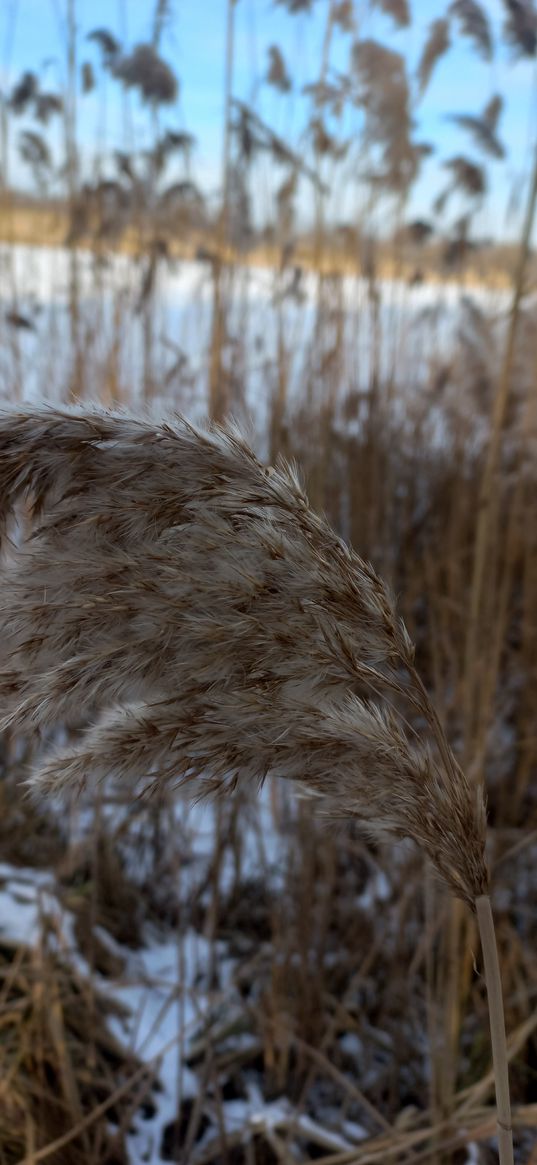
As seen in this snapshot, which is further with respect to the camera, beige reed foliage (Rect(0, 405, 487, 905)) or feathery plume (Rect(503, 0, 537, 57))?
feathery plume (Rect(503, 0, 537, 57))

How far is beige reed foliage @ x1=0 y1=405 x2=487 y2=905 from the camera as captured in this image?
50cm

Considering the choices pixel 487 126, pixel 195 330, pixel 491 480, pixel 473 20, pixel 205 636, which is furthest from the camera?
pixel 195 330

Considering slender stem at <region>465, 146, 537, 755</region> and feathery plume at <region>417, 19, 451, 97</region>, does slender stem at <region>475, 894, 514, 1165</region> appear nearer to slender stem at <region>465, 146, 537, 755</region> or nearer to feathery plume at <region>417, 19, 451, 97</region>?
slender stem at <region>465, 146, 537, 755</region>

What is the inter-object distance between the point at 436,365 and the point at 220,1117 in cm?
330

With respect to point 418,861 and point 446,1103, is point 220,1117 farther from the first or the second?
point 418,861

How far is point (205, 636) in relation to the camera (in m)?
0.50

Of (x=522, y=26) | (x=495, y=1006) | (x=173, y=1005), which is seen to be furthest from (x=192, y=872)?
(x=522, y=26)

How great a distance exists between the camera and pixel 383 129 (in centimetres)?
236

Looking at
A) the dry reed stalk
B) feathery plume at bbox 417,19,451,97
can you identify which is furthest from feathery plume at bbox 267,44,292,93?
the dry reed stalk

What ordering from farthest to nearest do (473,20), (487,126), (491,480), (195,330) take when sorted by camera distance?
(195,330), (487,126), (473,20), (491,480)

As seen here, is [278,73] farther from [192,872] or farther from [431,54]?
[192,872]

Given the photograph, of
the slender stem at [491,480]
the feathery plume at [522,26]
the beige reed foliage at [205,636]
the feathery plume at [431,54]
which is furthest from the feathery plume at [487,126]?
the beige reed foliage at [205,636]

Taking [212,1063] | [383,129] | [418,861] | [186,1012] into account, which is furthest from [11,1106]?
[383,129]

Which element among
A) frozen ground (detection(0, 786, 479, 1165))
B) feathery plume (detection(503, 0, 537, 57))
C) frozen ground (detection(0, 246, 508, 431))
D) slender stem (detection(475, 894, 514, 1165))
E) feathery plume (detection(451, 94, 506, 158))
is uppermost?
feathery plume (detection(451, 94, 506, 158))
